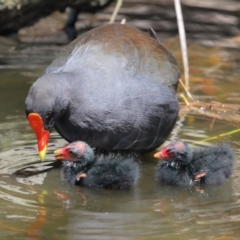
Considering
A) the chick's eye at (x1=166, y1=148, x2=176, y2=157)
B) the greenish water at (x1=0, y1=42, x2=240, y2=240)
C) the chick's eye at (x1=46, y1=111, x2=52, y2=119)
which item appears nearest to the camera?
the greenish water at (x1=0, y1=42, x2=240, y2=240)

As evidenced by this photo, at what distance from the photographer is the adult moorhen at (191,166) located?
5.45 m

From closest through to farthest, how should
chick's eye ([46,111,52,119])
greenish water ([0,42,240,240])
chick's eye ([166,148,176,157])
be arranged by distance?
1. greenish water ([0,42,240,240])
2. chick's eye ([46,111,52,119])
3. chick's eye ([166,148,176,157])

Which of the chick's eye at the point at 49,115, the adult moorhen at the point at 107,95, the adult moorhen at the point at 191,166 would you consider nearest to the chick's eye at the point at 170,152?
the adult moorhen at the point at 191,166

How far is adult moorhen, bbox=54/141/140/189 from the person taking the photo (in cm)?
Answer: 534

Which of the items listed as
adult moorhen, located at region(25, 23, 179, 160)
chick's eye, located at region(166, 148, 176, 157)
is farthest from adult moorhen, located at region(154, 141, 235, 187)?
adult moorhen, located at region(25, 23, 179, 160)

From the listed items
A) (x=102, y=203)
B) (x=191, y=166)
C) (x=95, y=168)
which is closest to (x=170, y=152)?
(x=191, y=166)

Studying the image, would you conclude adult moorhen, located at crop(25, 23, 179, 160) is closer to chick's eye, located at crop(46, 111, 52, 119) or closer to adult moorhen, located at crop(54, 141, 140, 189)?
chick's eye, located at crop(46, 111, 52, 119)

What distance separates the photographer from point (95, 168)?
5410mm

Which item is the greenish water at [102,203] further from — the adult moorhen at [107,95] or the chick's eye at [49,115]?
the chick's eye at [49,115]

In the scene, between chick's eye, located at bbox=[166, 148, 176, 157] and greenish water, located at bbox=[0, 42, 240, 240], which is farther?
chick's eye, located at bbox=[166, 148, 176, 157]

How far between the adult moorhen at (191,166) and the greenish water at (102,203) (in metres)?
0.07

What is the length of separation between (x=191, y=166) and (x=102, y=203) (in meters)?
0.75

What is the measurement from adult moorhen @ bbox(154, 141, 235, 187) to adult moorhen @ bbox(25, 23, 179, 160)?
1.20ft

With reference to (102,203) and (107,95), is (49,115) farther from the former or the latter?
(102,203)
